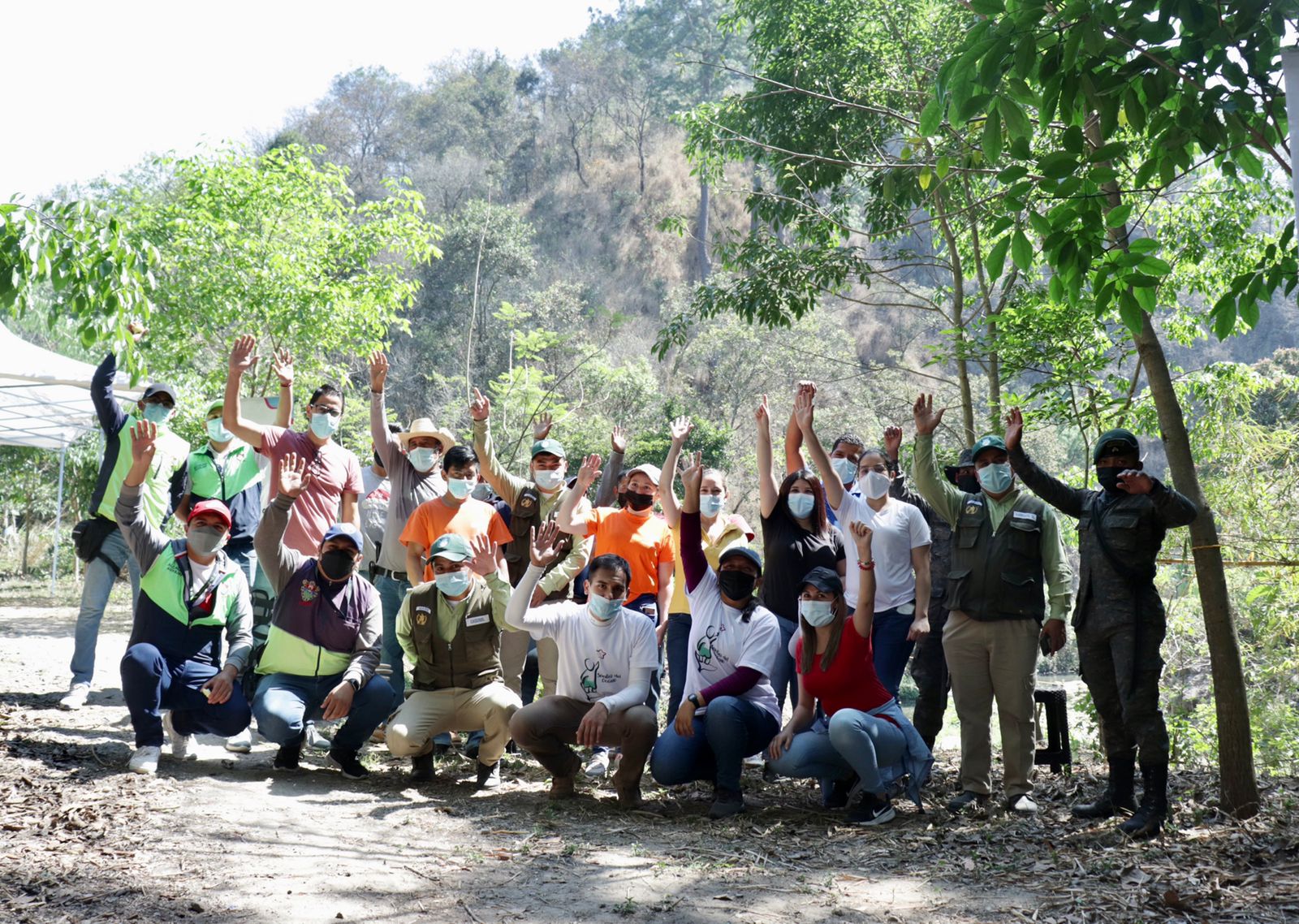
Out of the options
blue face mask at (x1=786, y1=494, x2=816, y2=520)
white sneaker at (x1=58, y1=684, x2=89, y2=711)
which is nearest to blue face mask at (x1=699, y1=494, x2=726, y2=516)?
blue face mask at (x1=786, y1=494, x2=816, y2=520)

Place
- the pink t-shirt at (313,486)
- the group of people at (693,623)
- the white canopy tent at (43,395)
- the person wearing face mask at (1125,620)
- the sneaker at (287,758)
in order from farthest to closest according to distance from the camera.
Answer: the white canopy tent at (43,395) < the pink t-shirt at (313,486) < the sneaker at (287,758) < the group of people at (693,623) < the person wearing face mask at (1125,620)

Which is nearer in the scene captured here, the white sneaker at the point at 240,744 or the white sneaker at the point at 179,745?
the white sneaker at the point at 179,745

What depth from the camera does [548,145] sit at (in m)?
56.8

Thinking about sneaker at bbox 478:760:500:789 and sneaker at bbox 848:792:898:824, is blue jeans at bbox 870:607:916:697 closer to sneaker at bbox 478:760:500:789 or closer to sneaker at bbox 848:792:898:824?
sneaker at bbox 848:792:898:824

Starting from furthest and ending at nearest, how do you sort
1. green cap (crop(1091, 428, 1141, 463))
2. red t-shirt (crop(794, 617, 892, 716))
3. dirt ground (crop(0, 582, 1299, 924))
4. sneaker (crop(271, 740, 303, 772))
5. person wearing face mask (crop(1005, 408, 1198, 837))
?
1. sneaker (crop(271, 740, 303, 772))
2. red t-shirt (crop(794, 617, 892, 716))
3. green cap (crop(1091, 428, 1141, 463))
4. person wearing face mask (crop(1005, 408, 1198, 837))
5. dirt ground (crop(0, 582, 1299, 924))

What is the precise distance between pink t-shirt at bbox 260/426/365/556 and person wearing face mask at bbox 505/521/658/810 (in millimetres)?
1580

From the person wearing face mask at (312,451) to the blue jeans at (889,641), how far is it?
3.34m

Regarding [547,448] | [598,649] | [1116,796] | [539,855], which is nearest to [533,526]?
[547,448]

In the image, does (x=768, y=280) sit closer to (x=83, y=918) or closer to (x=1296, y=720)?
(x=1296, y=720)

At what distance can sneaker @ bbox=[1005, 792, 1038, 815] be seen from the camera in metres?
5.84

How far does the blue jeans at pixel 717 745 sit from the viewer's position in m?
5.81

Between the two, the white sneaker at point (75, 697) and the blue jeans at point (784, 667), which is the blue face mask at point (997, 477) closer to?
the blue jeans at point (784, 667)

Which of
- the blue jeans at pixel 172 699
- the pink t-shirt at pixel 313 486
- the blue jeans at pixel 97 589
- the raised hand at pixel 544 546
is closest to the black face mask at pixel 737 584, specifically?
the raised hand at pixel 544 546

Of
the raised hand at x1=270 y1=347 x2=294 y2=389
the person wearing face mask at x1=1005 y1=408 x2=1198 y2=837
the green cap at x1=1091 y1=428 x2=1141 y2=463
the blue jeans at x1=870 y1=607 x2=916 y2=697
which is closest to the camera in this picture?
the person wearing face mask at x1=1005 y1=408 x2=1198 y2=837
